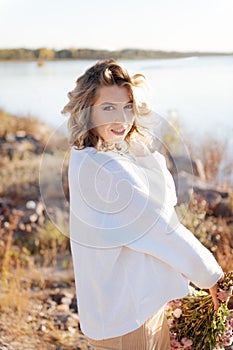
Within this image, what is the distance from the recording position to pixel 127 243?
5.68 ft

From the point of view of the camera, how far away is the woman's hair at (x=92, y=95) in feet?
6.09

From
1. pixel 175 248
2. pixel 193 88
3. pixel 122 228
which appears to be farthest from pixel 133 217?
pixel 193 88

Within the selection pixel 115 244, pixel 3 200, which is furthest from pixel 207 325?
pixel 3 200

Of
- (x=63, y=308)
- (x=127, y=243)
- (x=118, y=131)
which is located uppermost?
(x=118, y=131)

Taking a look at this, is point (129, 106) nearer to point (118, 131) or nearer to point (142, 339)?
point (118, 131)

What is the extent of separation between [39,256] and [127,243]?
2631 mm

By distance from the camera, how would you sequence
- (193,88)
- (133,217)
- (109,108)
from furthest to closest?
(193,88)
(109,108)
(133,217)

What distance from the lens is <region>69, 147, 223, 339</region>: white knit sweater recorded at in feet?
5.64

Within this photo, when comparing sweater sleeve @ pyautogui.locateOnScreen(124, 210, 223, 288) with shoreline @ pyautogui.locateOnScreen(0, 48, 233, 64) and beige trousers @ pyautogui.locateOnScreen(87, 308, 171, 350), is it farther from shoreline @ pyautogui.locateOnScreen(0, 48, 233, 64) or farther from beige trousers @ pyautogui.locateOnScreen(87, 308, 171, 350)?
shoreline @ pyautogui.locateOnScreen(0, 48, 233, 64)

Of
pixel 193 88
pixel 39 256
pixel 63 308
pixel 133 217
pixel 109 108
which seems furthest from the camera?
pixel 193 88

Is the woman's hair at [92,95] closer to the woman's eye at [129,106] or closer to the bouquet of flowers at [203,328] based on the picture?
the woman's eye at [129,106]

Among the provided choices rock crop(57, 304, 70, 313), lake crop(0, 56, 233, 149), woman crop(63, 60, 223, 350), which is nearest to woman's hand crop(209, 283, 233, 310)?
woman crop(63, 60, 223, 350)

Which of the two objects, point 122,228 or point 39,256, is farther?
point 39,256

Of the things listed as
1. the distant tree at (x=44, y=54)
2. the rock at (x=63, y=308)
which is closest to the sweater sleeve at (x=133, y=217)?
the rock at (x=63, y=308)
